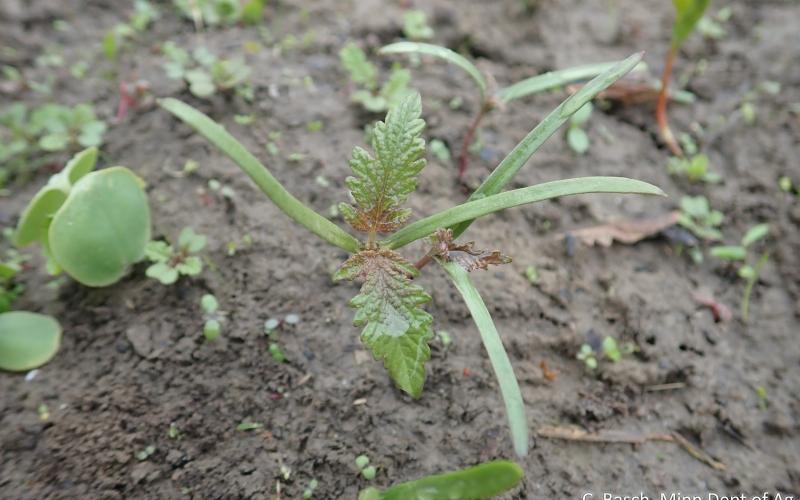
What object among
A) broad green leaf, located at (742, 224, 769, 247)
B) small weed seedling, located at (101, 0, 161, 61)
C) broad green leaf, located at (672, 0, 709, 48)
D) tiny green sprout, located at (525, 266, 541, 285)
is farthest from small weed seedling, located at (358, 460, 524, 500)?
small weed seedling, located at (101, 0, 161, 61)

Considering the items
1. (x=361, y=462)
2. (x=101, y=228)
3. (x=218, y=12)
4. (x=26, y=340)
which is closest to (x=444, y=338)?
(x=361, y=462)

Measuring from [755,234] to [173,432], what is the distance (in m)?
1.59

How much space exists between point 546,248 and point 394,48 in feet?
2.14

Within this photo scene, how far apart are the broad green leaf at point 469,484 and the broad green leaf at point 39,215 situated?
90 cm

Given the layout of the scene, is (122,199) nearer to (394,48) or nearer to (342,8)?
(394,48)

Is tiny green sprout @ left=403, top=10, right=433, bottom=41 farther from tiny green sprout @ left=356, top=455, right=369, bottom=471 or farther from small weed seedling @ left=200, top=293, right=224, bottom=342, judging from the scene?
tiny green sprout @ left=356, top=455, right=369, bottom=471

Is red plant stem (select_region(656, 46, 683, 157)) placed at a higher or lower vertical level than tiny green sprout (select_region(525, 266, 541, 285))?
higher

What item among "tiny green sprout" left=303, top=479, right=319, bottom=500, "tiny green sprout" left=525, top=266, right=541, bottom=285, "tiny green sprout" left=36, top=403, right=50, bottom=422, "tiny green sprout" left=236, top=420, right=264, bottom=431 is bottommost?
"tiny green sprout" left=36, top=403, right=50, bottom=422

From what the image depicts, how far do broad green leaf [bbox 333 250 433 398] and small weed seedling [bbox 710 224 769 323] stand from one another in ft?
3.45

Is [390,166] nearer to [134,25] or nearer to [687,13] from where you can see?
[687,13]

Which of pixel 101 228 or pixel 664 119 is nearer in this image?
pixel 101 228

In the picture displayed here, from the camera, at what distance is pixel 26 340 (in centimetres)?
123

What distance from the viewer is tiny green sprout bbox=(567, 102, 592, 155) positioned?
180cm

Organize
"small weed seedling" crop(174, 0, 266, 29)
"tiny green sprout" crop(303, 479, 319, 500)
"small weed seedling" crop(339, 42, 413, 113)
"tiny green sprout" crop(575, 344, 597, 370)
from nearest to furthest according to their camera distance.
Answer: "tiny green sprout" crop(303, 479, 319, 500)
"tiny green sprout" crop(575, 344, 597, 370)
"small weed seedling" crop(339, 42, 413, 113)
"small weed seedling" crop(174, 0, 266, 29)
